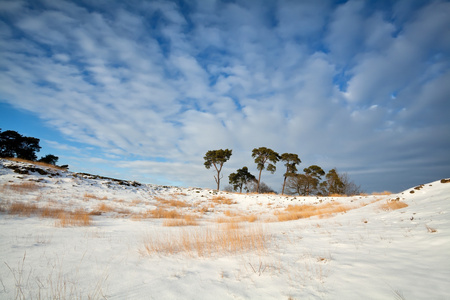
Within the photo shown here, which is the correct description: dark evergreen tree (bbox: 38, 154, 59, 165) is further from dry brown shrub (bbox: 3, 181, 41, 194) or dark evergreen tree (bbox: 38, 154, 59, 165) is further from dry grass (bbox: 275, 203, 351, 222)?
dry grass (bbox: 275, 203, 351, 222)

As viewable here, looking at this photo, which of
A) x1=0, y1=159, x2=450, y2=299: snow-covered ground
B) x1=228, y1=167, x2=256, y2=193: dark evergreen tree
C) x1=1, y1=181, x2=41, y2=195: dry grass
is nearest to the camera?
x1=0, y1=159, x2=450, y2=299: snow-covered ground

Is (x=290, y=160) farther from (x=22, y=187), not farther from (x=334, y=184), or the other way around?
(x=22, y=187)

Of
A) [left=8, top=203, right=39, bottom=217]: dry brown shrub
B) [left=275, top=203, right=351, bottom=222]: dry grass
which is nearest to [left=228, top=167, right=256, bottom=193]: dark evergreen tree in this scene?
[left=275, top=203, right=351, bottom=222]: dry grass

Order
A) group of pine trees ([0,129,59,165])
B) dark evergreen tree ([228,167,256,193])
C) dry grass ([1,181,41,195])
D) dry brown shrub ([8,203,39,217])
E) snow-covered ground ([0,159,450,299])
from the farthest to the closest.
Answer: dark evergreen tree ([228,167,256,193])
group of pine trees ([0,129,59,165])
dry grass ([1,181,41,195])
dry brown shrub ([8,203,39,217])
snow-covered ground ([0,159,450,299])

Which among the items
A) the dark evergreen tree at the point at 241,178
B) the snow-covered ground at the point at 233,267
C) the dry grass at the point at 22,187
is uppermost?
the dark evergreen tree at the point at 241,178

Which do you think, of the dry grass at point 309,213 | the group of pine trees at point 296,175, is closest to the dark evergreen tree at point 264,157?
the group of pine trees at point 296,175

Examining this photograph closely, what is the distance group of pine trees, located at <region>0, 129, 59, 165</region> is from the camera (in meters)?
28.6

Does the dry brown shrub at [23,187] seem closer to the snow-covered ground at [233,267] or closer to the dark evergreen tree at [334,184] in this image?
the snow-covered ground at [233,267]

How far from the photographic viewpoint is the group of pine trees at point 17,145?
94.0ft

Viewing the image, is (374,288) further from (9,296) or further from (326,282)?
(9,296)

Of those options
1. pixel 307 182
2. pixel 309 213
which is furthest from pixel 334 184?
pixel 309 213

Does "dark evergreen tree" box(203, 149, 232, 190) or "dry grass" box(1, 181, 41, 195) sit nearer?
"dry grass" box(1, 181, 41, 195)

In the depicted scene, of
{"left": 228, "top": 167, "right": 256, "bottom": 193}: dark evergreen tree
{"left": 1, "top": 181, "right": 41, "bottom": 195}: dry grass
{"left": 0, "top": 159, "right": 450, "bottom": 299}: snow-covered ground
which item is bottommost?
{"left": 0, "top": 159, "right": 450, "bottom": 299}: snow-covered ground

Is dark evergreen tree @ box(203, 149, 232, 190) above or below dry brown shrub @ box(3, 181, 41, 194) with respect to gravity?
above
